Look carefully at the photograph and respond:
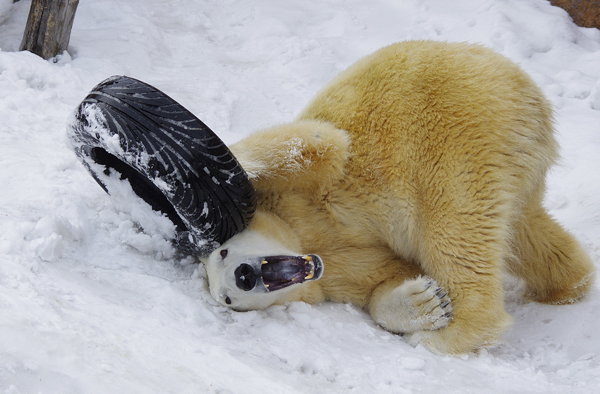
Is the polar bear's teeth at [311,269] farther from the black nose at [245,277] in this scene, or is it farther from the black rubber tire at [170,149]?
the black rubber tire at [170,149]

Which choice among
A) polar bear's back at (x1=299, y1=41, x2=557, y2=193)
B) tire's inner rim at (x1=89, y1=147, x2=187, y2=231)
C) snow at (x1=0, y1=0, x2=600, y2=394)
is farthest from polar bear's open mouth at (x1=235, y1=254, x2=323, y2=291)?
polar bear's back at (x1=299, y1=41, x2=557, y2=193)

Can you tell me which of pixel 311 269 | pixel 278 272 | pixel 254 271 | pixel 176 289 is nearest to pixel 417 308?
pixel 311 269

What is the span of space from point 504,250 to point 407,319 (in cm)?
74

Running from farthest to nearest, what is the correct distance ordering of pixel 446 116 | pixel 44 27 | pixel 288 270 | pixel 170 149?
pixel 44 27 < pixel 446 116 < pixel 288 270 < pixel 170 149

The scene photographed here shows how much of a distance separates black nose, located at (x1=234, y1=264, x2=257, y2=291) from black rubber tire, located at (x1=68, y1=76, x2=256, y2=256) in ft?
0.81

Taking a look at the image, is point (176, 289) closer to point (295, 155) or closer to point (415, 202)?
point (295, 155)

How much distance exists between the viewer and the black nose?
2.85 meters

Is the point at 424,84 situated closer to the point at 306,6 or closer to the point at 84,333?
the point at 84,333

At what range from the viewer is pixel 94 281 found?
2658 mm

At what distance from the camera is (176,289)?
9.26 feet

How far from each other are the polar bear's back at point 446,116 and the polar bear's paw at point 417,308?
680mm

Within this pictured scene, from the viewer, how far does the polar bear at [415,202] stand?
3154 mm

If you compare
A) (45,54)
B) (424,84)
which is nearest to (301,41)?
(45,54)

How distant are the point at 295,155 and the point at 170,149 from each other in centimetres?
84
